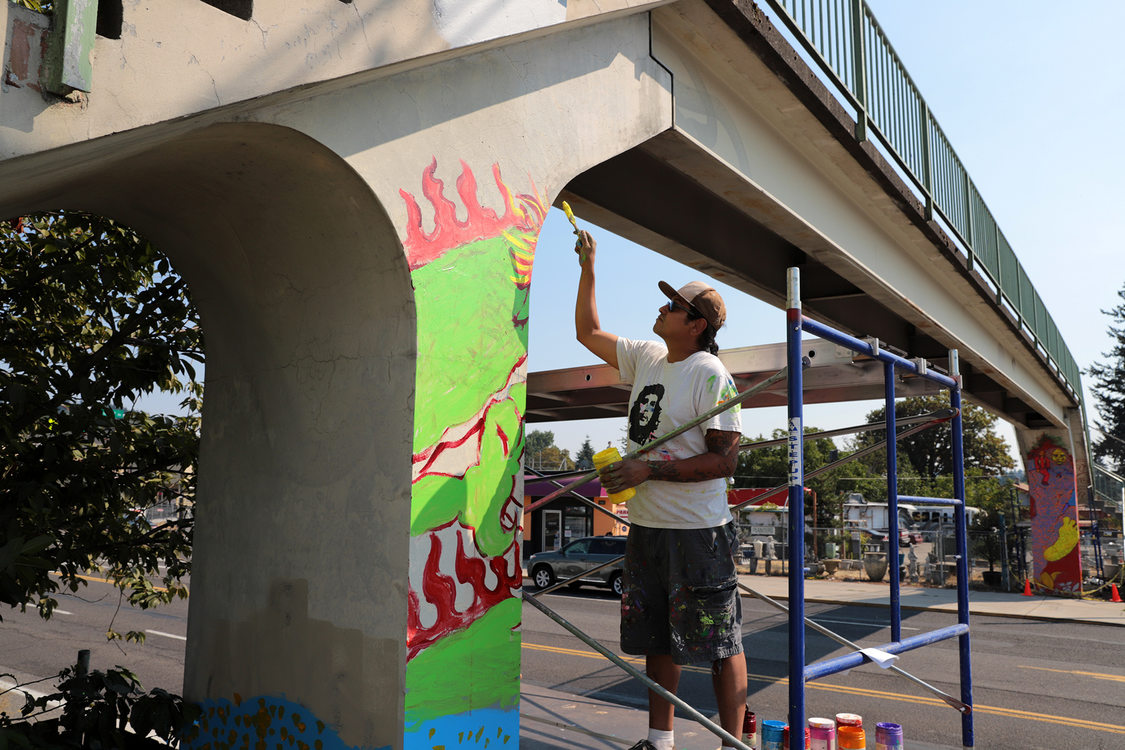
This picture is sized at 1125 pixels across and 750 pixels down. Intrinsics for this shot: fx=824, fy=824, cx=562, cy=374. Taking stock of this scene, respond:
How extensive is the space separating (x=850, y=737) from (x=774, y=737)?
0.56 metres

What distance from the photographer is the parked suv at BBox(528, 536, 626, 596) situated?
18.4 meters

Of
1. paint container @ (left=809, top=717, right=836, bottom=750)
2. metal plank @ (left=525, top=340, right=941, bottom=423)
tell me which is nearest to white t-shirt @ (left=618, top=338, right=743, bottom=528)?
paint container @ (left=809, top=717, right=836, bottom=750)

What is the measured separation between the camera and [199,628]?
3.37 m

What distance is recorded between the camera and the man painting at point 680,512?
11.0ft

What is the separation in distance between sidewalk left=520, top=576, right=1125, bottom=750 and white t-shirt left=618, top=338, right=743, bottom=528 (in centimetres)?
145

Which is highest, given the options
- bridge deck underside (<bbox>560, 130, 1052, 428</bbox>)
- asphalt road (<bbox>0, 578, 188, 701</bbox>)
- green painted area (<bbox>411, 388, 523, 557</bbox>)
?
bridge deck underside (<bbox>560, 130, 1052, 428</bbox>)

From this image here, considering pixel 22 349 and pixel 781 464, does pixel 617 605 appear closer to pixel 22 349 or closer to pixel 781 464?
pixel 22 349

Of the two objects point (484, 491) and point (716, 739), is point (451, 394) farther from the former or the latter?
point (716, 739)

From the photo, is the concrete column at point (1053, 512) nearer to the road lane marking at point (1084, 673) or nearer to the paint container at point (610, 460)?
the road lane marking at point (1084, 673)

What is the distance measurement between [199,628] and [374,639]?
1103 millimetres

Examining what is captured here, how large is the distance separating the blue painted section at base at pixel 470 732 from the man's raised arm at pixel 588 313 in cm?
169

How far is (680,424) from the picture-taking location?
360cm

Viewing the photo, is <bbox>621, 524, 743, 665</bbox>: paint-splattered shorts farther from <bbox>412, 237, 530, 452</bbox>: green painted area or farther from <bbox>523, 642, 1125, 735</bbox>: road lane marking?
<bbox>523, 642, 1125, 735</bbox>: road lane marking

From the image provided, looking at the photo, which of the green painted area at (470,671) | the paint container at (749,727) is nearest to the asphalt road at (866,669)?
the paint container at (749,727)
